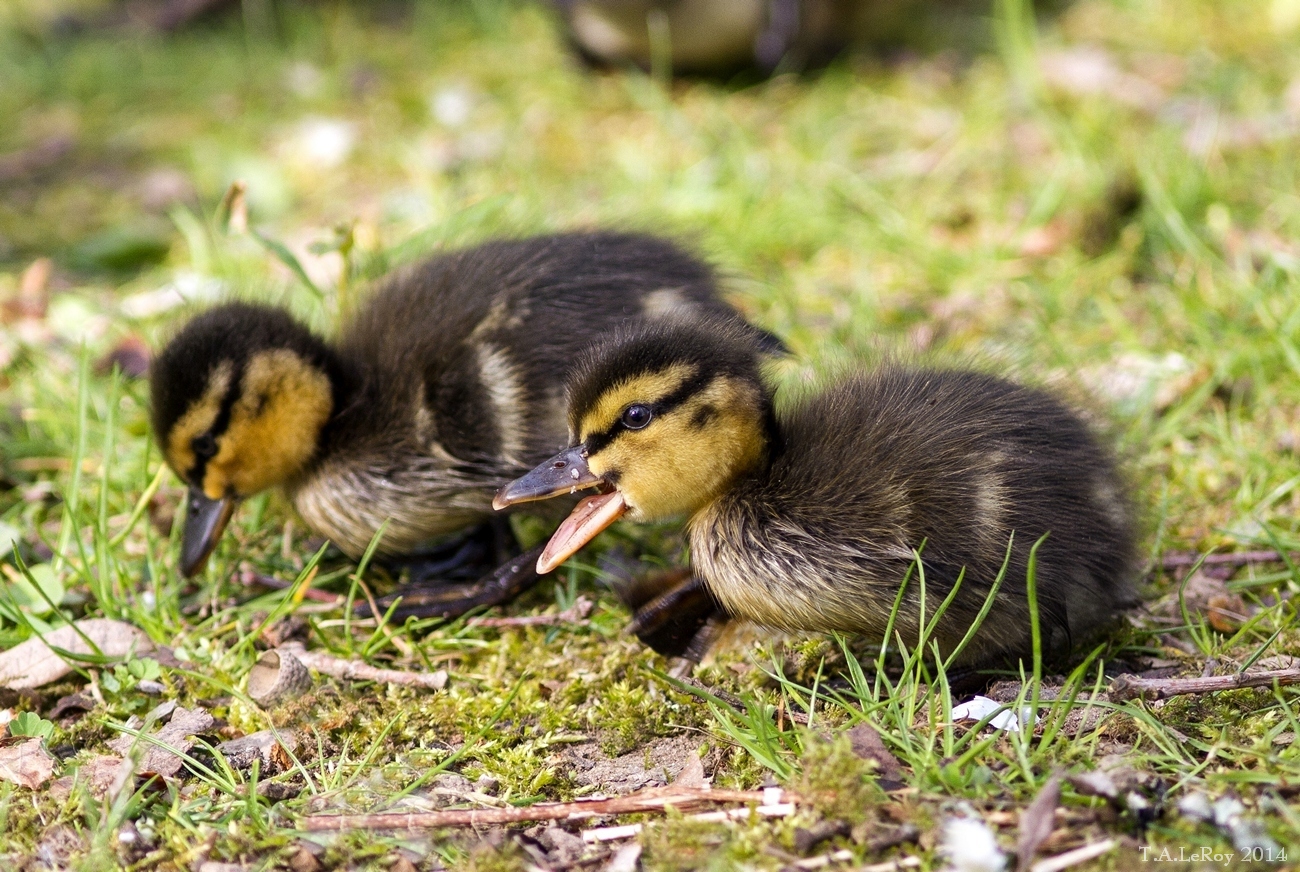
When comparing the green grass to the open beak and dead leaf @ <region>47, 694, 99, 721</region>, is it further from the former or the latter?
the open beak

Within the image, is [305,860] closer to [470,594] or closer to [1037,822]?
[470,594]

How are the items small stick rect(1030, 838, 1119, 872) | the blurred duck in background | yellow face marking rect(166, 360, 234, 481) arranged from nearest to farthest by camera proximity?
1. small stick rect(1030, 838, 1119, 872)
2. yellow face marking rect(166, 360, 234, 481)
3. the blurred duck in background

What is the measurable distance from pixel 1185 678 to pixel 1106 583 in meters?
0.22

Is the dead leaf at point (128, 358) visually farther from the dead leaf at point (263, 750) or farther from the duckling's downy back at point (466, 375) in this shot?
the dead leaf at point (263, 750)

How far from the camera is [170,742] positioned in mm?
2375

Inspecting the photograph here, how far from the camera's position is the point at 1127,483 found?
2.49m

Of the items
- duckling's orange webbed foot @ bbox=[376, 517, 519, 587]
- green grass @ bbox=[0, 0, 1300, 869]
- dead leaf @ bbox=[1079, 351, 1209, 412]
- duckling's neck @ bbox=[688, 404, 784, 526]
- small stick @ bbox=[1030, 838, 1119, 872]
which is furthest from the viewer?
dead leaf @ bbox=[1079, 351, 1209, 412]

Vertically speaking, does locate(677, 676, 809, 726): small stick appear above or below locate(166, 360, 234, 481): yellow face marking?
below

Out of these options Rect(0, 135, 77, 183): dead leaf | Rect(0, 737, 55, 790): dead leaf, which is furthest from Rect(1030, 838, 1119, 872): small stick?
Rect(0, 135, 77, 183): dead leaf

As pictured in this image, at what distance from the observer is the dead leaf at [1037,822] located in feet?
6.04

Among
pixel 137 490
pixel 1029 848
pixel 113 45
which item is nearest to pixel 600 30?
pixel 113 45

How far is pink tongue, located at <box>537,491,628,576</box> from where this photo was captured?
2.46 meters

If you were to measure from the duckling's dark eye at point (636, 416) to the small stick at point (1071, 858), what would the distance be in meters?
1.03

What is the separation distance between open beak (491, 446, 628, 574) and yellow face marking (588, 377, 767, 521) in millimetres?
29
